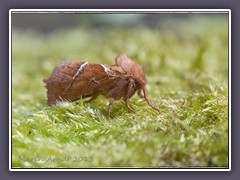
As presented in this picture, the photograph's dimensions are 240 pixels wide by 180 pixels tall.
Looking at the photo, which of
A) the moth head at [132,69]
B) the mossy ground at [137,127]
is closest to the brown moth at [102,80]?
the moth head at [132,69]

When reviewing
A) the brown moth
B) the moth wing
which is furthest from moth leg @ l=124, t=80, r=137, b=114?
the moth wing

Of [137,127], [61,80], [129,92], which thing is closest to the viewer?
[137,127]

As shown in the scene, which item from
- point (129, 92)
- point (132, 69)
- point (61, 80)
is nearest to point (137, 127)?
point (129, 92)

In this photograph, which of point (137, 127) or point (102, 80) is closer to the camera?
point (137, 127)

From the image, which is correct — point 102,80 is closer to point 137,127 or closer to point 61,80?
point 61,80

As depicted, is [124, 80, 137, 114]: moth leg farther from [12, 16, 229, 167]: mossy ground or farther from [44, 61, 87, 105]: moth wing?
[44, 61, 87, 105]: moth wing

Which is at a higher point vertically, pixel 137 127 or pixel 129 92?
pixel 129 92

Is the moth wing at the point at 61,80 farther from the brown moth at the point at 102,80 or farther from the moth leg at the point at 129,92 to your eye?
the moth leg at the point at 129,92
